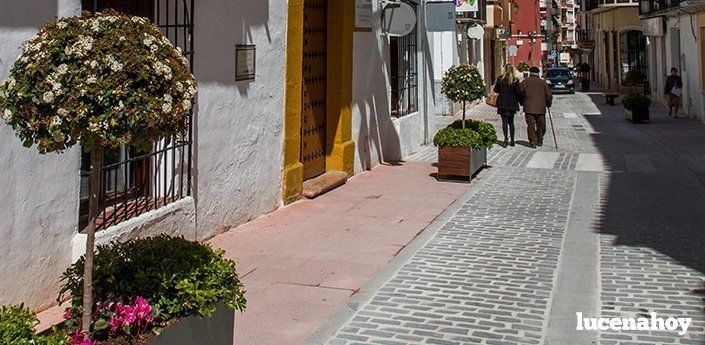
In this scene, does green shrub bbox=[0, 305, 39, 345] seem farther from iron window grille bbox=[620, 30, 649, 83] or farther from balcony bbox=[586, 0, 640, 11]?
balcony bbox=[586, 0, 640, 11]

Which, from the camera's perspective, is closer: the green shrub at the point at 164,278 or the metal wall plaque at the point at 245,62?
the green shrub at the point at 164,278

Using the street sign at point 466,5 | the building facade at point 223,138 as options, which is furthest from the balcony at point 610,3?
the building facade at point 223,138

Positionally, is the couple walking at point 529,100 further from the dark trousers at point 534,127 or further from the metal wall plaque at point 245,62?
the metal wall plaque at point 245,62

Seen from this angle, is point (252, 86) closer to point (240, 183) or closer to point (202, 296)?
point (240, 183)

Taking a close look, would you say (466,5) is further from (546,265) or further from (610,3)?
(610,3)

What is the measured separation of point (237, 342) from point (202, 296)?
1.18 metres

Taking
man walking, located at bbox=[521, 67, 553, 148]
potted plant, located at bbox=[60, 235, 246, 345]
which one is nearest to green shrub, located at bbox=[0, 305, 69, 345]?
potted plant, located at bbox=[60, 235, 246, 345]

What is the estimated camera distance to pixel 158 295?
13.0ft

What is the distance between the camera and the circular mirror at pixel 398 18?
13.0m

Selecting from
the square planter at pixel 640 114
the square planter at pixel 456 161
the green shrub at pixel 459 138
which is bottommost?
the square planter at pixel 456 161

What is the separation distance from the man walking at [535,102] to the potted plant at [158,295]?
43.6ft

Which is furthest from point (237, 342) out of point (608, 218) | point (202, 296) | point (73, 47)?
point (608, 218)

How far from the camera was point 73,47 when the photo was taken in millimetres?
3480

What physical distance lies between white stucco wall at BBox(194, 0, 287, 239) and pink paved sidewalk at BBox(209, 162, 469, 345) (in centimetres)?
30
